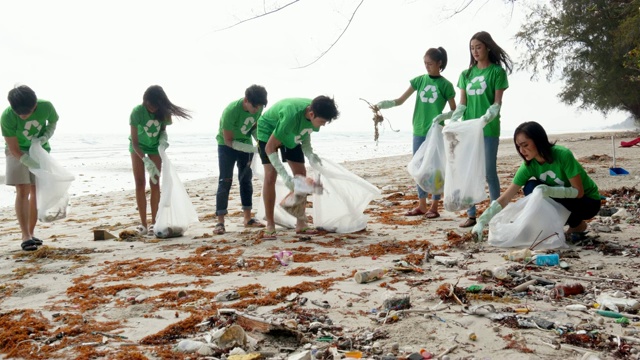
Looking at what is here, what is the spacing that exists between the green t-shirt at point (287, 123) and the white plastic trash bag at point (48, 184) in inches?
70.1

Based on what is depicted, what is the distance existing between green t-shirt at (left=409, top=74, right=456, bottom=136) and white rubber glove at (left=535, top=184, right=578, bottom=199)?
152cm

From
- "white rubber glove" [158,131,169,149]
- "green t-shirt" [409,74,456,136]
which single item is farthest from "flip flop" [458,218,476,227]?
"white rubber glove" [158,131,169,149]

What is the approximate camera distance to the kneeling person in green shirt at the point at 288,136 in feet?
13.7

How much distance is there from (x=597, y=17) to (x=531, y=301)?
15561 millimetres

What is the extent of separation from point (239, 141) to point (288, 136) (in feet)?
2.60

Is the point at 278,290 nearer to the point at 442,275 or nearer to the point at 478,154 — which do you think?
the point at 442,275

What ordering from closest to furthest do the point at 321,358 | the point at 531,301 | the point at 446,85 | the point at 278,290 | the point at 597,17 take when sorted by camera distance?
the point at 321,358
the point at 531,301
the point at 278,290
the point at 446,85
the point at 597,17

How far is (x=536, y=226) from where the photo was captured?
11.6 feet

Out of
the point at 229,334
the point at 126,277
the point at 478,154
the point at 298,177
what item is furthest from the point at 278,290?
the point at 478,154

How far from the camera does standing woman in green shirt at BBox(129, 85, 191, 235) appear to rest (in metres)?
4.73

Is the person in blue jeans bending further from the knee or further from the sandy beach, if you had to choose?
the knee

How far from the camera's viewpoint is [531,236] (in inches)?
139

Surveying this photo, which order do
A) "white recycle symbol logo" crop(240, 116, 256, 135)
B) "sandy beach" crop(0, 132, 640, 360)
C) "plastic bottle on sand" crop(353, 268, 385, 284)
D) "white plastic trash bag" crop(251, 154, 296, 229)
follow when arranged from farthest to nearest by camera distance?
"white plastic trash bag" crop(251, 154, 296, 229)
"white recycle symbol logo" crop(240, 116, 256, 135)
"plastic bottle on sand" crop(353, 268, 385, 284)
"sandy beach" crop(0, 132, 640, 360)

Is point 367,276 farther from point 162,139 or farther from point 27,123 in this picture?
point 27,123
